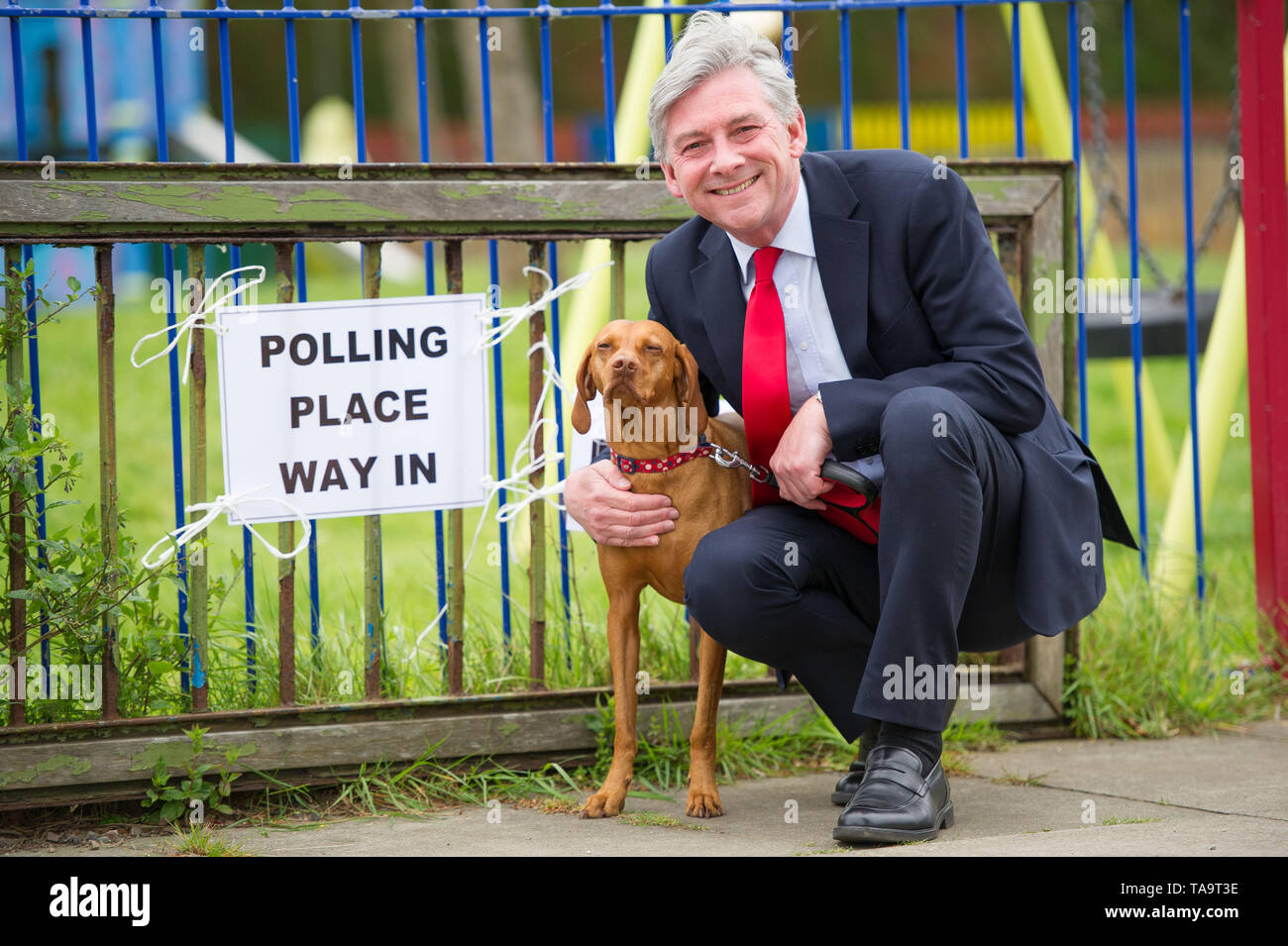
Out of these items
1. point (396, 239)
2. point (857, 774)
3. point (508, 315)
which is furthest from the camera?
point (508, 315)

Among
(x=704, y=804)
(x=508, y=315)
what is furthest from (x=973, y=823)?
(x=508, y=315)

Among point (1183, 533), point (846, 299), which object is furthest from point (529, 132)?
point (846, 299)

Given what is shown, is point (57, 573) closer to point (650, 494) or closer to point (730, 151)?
point (650, 494)

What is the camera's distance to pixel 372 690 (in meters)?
3.05

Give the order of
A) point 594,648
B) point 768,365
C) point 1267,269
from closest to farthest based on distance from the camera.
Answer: point 768,365 → point 594,648 → point 1267,269

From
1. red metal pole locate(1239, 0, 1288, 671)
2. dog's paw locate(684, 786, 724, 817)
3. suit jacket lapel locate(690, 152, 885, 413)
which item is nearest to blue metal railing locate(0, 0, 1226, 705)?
red metal pole locate(1239, 0, 1288, 671)

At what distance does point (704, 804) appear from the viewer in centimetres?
278

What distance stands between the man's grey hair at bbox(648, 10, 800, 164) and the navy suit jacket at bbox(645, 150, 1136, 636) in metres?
0.21

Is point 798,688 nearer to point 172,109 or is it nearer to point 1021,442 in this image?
point 1021,442

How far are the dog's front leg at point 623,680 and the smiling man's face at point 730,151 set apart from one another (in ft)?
2.73

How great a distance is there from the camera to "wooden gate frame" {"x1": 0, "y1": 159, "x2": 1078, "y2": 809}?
279cm

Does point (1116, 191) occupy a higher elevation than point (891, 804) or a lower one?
higher

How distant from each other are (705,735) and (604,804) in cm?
26

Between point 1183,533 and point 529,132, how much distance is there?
9037 mm
